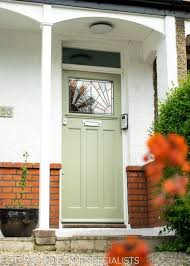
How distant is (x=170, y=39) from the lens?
21.3ft

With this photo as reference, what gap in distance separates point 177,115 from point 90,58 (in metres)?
2.63

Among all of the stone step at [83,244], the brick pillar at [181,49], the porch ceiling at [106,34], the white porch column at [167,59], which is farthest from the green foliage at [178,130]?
the porch ceiling at [106,34]

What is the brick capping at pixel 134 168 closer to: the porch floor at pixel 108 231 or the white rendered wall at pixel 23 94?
the porch floor at pixel 108 231

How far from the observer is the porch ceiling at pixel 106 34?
6531mm

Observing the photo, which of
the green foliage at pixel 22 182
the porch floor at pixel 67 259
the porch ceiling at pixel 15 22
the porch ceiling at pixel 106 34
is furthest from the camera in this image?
the porch ceiling at pixel 106 34

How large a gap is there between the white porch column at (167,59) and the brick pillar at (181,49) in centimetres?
5

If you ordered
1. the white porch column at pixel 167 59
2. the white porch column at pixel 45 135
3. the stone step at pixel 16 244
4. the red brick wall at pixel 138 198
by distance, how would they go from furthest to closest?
the red brick wall at pixel 138 198, the white porch column at pixel 167 59, the white porch column at pixel 45 135, the stone step at pixel 16 244

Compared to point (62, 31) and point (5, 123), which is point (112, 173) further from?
point (62, 31)

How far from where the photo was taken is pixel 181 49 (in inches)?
256

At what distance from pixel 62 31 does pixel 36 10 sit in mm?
972

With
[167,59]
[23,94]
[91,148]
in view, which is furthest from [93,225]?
[167,59]

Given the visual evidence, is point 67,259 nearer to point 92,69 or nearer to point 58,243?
point 58,243

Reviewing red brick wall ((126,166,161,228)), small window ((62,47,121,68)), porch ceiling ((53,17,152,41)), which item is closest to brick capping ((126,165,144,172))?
red brick wall ((126,166,161,228))

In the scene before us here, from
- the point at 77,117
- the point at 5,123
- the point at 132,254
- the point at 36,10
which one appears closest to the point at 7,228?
the point at 5,123
